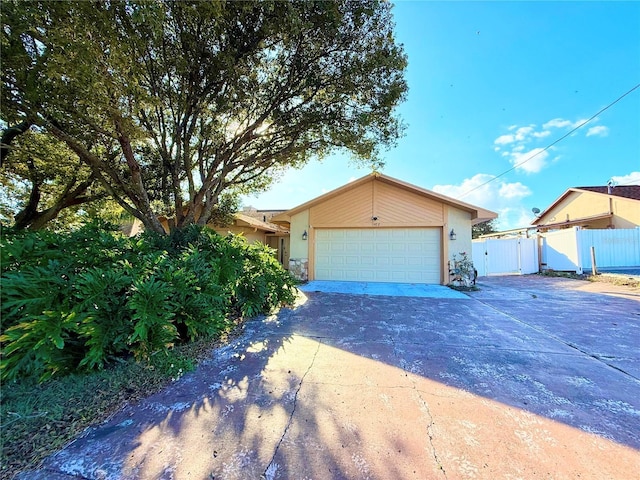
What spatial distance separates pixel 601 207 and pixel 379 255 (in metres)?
16.6

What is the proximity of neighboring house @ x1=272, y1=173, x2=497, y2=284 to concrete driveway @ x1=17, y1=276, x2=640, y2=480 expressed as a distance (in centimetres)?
528

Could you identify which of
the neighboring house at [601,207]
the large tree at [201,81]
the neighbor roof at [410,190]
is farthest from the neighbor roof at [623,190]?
the large tree at [201,81]

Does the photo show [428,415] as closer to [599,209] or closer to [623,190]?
[599,209]

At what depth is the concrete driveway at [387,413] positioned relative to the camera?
1.74 m

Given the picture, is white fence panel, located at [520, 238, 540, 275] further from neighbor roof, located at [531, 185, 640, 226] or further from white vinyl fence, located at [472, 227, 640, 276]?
neighbor roof, located at [531, 185, 640, 226]

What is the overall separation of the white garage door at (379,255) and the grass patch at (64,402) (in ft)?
24.4

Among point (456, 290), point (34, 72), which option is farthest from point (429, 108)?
point (34, 72)

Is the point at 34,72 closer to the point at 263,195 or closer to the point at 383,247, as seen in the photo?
the point at 263,195

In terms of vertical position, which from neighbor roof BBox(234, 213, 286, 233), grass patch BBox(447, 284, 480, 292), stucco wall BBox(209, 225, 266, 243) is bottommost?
grass patch BBox(447, 284, 480, 292)

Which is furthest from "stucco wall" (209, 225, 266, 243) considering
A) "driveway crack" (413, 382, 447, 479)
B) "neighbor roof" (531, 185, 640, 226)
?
"neighbor roof" (531, 185, 640, 226)

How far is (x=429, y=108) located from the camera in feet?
28.8

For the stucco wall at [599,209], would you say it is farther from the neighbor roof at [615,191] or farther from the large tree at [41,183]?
the large tree at [41,183]

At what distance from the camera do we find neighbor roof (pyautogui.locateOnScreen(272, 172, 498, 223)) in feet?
29.7

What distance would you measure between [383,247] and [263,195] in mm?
5927
